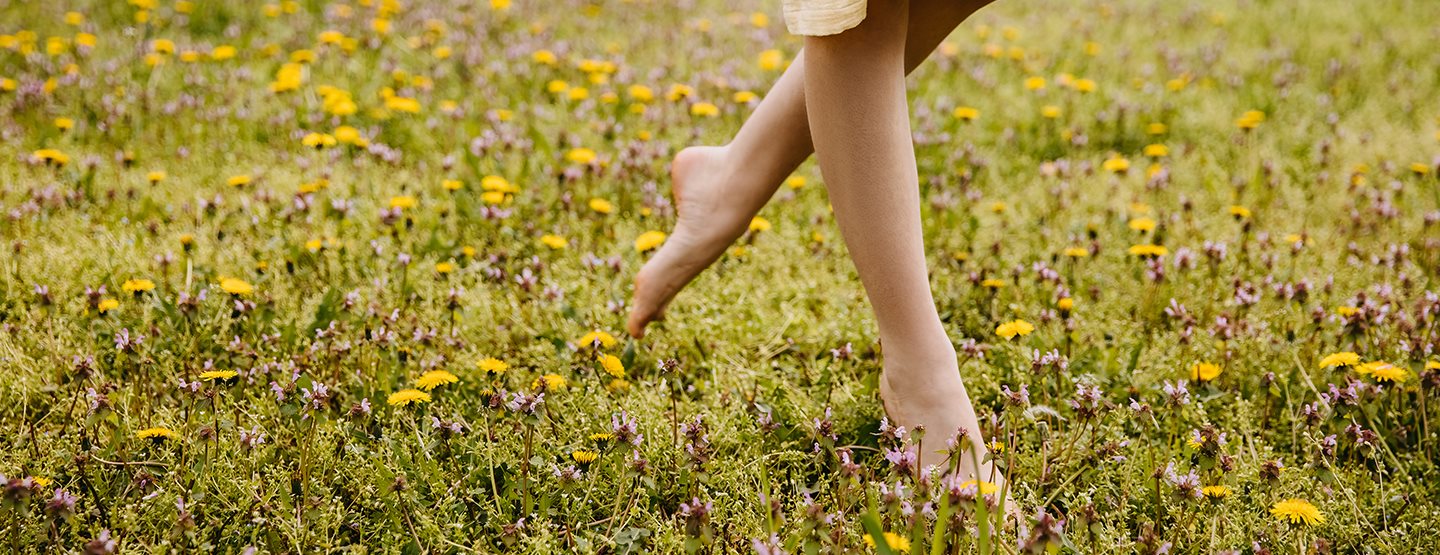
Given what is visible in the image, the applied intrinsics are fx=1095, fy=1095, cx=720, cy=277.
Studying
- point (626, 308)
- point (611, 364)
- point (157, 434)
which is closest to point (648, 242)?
point (626, 308)

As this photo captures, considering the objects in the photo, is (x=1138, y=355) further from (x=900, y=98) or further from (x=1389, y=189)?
(x=1389, y=189)

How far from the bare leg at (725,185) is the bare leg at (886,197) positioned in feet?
1.11

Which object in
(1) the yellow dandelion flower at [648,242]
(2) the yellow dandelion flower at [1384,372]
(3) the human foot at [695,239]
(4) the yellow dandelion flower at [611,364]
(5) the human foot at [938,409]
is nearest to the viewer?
(5) the human foot at [938,409]

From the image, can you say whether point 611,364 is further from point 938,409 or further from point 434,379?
point 938,409

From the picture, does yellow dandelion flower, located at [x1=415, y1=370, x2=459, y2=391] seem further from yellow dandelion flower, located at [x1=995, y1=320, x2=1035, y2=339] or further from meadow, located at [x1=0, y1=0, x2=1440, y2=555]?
yellow dandelion flower, located at [x1=995, y1=320, x2=1035, y2=339]

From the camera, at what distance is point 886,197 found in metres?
1.87

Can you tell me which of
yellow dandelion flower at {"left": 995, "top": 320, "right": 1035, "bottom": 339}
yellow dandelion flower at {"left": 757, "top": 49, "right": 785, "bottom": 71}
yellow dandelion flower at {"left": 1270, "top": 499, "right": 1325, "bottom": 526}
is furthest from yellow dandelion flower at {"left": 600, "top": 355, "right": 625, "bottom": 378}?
yellow dandelion flower at {"left": 757, "top": 49, "right": 785, "bottom": 71}

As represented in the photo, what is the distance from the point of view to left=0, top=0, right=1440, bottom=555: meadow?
184cm

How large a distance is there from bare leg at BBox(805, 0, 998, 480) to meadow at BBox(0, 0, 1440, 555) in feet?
0.38

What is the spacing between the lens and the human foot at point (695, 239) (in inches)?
96.4

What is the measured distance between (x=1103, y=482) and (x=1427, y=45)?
18.5 feet

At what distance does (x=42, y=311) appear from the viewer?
2426mm

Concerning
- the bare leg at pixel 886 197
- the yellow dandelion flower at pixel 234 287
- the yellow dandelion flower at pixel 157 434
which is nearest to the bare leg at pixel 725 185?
the bare leg at pixel 886 197

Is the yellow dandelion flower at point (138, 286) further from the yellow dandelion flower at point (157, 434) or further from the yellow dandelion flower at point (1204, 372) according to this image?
the yellow dandelion flower at point (1204, 372)
